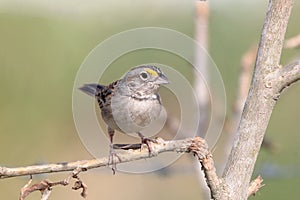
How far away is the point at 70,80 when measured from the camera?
11.6 ft

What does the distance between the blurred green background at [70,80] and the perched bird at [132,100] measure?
5.20 feet

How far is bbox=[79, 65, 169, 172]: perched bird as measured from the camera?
2.10ft

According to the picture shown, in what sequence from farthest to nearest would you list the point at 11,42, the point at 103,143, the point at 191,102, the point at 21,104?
the point at 11,42
the point at 21,104
the point at 191,102
the point at 103,143

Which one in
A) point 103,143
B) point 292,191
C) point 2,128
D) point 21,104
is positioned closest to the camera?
point 103,143

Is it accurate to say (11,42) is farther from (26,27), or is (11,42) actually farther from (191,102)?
(191,102)

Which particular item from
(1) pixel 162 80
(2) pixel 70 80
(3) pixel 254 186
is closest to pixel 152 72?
(1) pixel 162 80

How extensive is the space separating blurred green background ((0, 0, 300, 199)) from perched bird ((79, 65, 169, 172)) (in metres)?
1.59

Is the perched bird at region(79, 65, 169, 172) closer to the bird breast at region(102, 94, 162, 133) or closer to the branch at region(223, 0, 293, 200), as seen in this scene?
the bird breast at region(102, 94, 162, 133)

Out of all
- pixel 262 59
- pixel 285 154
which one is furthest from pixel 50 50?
pixel 262 59

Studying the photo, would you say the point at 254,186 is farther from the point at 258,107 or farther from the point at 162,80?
the point at 162,80

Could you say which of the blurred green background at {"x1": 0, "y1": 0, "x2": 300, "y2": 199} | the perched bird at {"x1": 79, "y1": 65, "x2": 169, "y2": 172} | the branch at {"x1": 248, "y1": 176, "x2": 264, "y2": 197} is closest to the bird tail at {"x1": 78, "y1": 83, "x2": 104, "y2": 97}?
the perched bird at {"x1": 79, "y1": 65, "x2": 169, "y2": 172}

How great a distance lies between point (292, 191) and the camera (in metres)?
2.70

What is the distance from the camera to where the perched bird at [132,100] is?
640 millimetres

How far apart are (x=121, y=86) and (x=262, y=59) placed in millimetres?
381
